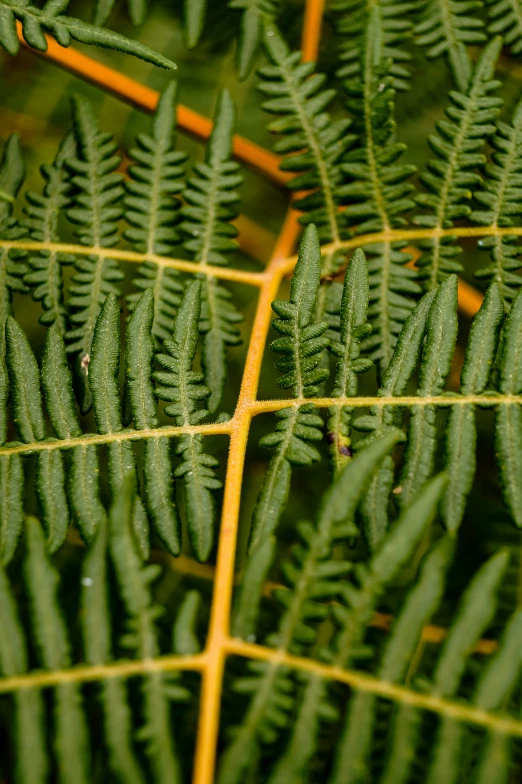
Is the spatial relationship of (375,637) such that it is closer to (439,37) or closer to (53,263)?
(53,263)

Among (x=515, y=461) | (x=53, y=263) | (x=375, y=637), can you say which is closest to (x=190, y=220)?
(x=53, y=263)

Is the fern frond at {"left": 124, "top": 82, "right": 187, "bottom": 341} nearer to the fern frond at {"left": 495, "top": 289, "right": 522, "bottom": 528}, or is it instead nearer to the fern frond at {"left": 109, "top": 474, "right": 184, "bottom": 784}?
the fern frond at {"left": 109, "top": 474, "right": 184, "bottom": 784}

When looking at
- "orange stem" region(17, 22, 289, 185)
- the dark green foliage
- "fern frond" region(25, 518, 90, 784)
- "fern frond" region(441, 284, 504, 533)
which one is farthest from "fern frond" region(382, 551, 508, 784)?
"orange stem" region(17, 22, 289, 185)

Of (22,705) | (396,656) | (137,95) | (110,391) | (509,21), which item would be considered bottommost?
(22,705)

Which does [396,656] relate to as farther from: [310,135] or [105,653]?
[310,135]

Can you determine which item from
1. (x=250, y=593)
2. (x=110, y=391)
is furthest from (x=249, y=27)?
(x=250, y=593)

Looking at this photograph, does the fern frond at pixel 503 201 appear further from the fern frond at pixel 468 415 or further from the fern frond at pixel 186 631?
the fern frond at pixel 186 631
